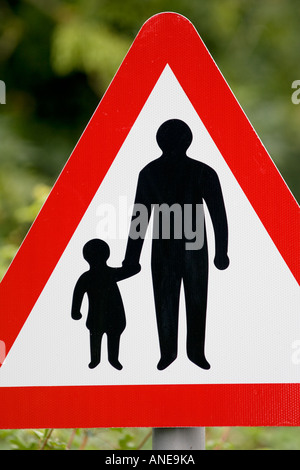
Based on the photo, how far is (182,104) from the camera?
1430 mm

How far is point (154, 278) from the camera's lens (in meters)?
1.38

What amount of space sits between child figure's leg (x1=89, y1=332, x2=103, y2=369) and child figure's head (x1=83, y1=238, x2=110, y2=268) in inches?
5.2

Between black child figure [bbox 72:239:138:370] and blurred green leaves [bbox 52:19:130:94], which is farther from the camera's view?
blurred green leaves [bbox 52:19:130:94]

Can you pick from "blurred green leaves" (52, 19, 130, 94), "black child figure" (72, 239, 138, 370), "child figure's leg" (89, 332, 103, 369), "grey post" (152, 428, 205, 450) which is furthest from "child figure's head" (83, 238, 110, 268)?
"blurred green leaves" (52, 19, 130, 94)

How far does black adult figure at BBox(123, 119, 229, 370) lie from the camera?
1364 mm

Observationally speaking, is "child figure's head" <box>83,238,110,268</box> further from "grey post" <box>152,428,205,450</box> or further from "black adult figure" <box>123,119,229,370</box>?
"grey post" <box>152,428,205,450</box>

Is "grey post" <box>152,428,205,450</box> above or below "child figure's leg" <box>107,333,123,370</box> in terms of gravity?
below

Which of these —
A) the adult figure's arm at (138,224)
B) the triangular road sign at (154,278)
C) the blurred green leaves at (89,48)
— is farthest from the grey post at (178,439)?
the blurred green leaves at (89,48)

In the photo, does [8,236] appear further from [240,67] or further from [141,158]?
[240,67]

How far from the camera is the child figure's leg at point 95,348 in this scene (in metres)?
1.36

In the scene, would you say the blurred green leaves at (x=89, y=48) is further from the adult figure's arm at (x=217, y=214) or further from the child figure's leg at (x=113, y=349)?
the child figure's leg at (x=113, y=349)

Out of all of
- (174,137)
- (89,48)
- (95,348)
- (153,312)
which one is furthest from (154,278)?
(89,48)

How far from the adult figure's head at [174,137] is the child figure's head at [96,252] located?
0.21 m

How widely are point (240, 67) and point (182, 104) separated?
11.8 ft
